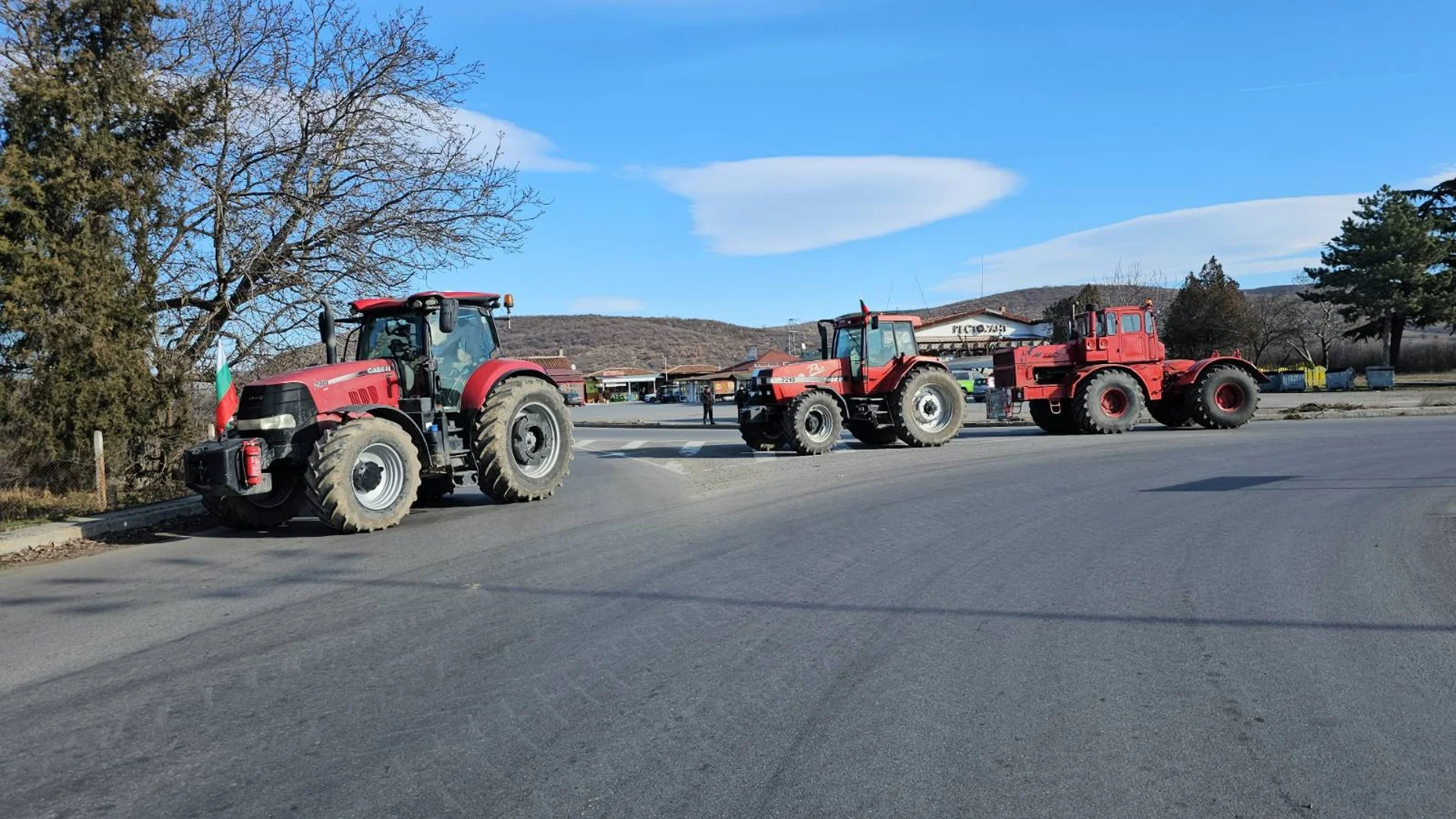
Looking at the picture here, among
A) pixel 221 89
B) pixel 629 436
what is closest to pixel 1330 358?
pixel 629 436

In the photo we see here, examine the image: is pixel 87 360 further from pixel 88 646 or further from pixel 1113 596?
pixel 1113 596

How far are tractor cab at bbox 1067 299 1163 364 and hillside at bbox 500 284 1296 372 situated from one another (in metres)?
99.5

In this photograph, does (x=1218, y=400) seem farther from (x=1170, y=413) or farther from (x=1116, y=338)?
(x=1116, y=338)

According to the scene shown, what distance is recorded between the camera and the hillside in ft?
433

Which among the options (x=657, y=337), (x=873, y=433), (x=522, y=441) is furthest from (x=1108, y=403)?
(x=657, y=337)

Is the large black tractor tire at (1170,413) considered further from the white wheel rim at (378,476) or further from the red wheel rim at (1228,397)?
the white wheel rim at (378,476)

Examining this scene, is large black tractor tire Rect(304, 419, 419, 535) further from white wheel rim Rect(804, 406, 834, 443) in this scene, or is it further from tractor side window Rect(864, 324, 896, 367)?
tractor side window Rect(864, 324, 896, 367)

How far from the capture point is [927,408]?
1998 cm

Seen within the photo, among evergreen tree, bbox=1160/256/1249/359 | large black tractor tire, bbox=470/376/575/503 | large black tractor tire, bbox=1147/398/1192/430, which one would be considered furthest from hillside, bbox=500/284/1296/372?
large black tractor tire, bbox=470/376/575/503

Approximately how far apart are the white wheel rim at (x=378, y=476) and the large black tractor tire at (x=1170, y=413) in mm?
18023

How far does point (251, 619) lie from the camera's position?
671 centimetres

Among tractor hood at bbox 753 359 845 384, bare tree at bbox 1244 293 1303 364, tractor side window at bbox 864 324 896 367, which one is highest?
bare tree at bbox 1244 293 1303 364

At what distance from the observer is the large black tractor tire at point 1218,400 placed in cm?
2170

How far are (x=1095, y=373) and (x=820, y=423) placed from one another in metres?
6.91
